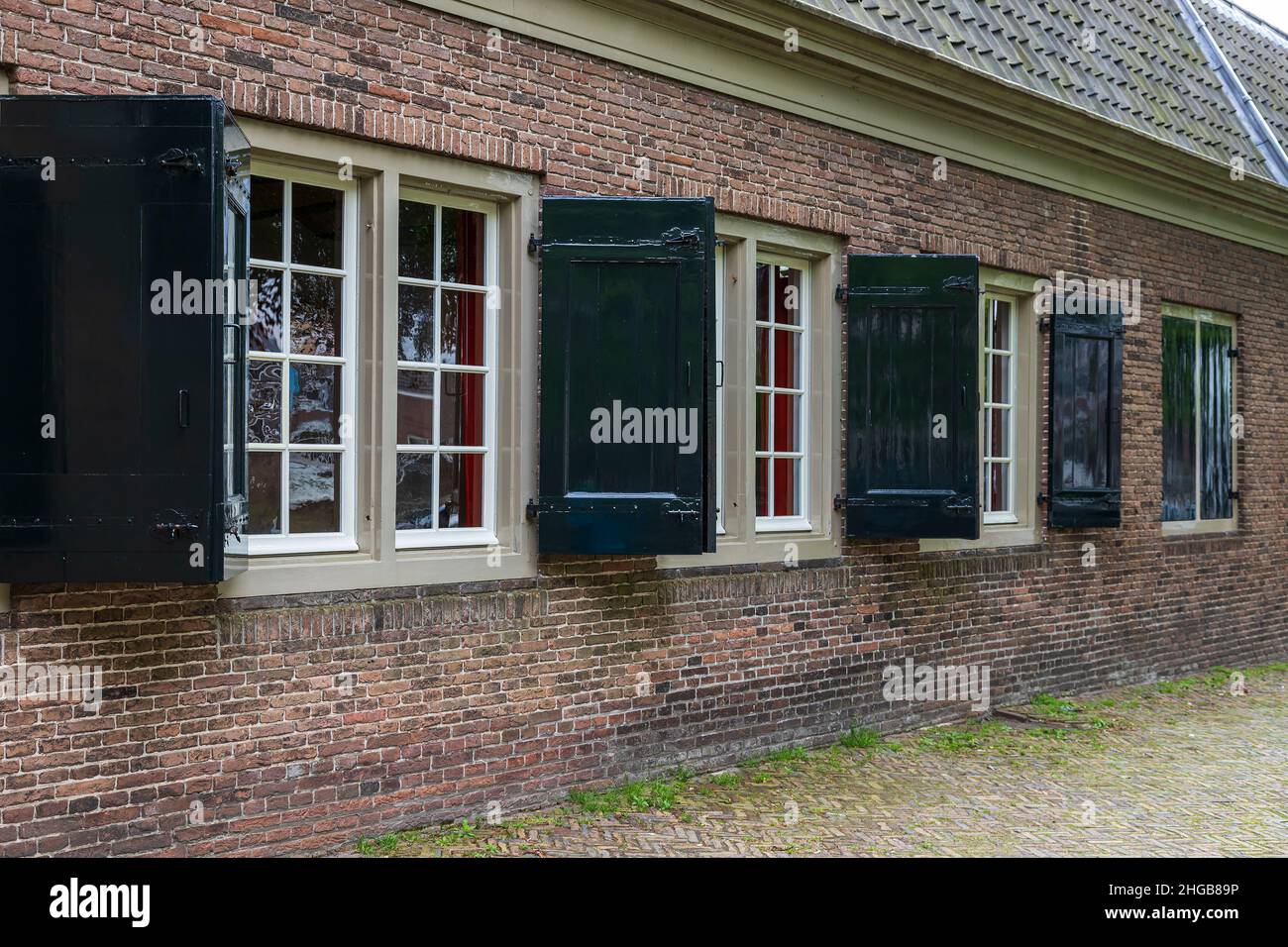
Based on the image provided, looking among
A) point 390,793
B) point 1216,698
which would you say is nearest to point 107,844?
point 390,793

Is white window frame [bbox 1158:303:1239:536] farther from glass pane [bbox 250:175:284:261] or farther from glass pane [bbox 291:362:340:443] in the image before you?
glass pane [bbox 250:175:284:261]

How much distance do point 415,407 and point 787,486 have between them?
2.99 metres

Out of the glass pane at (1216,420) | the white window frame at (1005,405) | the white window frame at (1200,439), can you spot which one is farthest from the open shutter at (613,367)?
the glass pane at (1216,420)

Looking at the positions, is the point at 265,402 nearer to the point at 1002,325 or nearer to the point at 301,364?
the point at 301,364

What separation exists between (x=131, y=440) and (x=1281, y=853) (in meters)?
5.65

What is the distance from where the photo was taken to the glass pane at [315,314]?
6.04 meters

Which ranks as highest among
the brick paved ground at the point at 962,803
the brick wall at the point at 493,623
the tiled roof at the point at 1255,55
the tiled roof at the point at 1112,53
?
the tiled roof at the point at 1255,55

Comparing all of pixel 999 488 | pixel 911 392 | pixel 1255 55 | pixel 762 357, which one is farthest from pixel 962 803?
pixel 1255 55

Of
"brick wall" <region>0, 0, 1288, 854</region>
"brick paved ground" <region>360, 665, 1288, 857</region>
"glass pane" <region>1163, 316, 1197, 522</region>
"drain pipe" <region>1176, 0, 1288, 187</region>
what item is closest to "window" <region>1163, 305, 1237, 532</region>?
"glass pane" <region>1163, 316, 1197, 522</region>

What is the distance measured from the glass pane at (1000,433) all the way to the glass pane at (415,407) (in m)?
5.22

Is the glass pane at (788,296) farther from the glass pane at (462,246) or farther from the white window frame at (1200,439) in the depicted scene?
the white window frame at (1200,439)

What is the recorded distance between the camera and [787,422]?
8578 millimetres

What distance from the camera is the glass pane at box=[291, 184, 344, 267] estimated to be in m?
6.02

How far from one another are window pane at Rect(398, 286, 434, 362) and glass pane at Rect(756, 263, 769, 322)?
8.21ft
